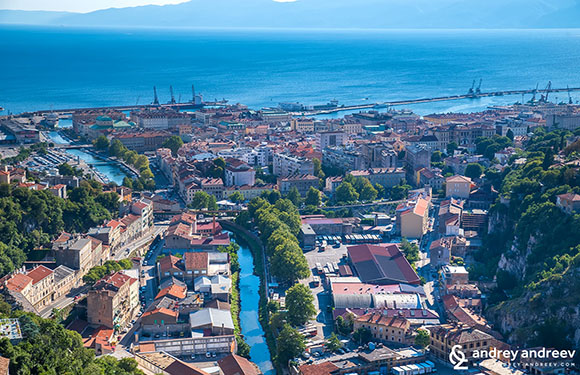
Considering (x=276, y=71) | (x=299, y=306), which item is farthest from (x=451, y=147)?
(x=276, y=71)

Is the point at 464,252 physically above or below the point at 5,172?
below

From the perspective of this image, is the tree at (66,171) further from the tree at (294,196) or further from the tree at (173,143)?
the tree at (173,143)

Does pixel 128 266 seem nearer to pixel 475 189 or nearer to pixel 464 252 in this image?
pixel 464 252

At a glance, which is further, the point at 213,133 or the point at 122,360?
the point at 213,133

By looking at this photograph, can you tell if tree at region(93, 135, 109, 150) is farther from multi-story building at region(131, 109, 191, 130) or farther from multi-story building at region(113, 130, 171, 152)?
multi-story building at region(131, 109, 191, 130)

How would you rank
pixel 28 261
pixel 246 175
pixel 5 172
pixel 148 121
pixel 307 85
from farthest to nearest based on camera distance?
pixel 307 85, pixel 148 121, pixel 246 175, pixel 5 172, pixel 28 261

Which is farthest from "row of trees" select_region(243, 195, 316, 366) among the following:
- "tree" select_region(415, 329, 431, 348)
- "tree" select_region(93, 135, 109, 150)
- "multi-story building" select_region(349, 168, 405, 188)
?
"tree" select_region(93, 135, 109, 150)

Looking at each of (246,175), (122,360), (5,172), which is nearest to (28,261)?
(5,172)
